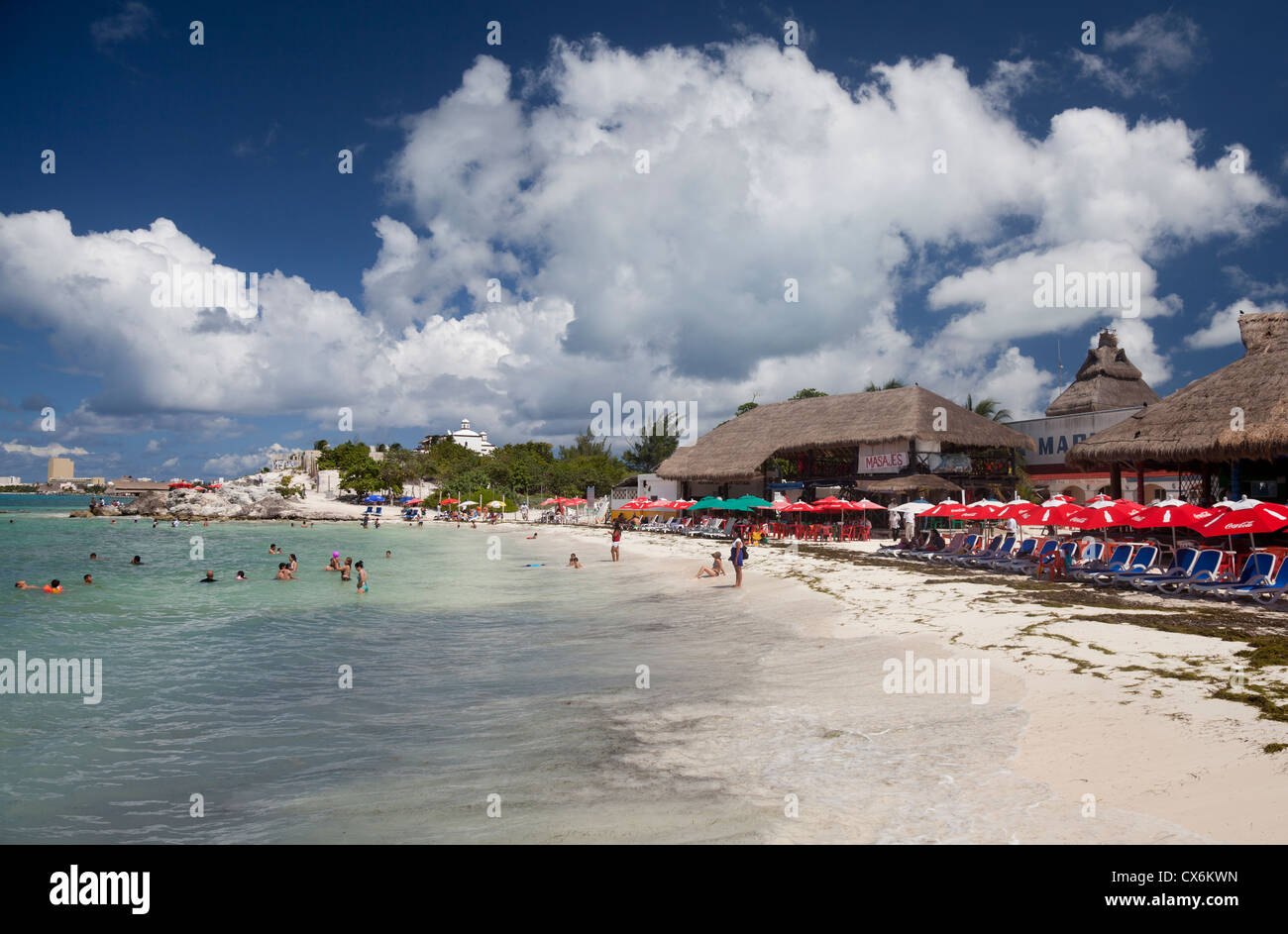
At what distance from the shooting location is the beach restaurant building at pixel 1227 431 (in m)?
17.1

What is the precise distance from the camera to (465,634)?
12539mm

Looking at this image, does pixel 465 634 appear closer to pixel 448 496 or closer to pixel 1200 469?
pixel 1200 469

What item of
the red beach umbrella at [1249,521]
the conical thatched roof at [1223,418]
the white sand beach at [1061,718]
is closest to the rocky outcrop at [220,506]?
the conical thatched roof at [1223,418]

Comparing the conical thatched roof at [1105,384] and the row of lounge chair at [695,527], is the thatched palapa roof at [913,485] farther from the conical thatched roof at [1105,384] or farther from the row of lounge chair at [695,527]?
the conical thatched roof at [1105,384]

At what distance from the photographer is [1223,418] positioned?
18328 mm

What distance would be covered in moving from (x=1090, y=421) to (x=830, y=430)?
43.2ft

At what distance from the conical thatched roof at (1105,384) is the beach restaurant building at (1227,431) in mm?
25695

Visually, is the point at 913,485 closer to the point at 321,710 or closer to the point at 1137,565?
the point at 1137,565

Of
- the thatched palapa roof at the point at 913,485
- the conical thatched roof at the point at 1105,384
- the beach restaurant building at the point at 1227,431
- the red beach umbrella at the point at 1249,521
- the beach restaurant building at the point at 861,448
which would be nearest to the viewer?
the red beach umbrella at the point at 1249,521

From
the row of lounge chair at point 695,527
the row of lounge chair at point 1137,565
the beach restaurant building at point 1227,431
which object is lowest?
the row of lounge chair at point 695,527

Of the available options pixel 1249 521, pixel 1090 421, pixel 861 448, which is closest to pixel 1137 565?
pixel 1249 521
